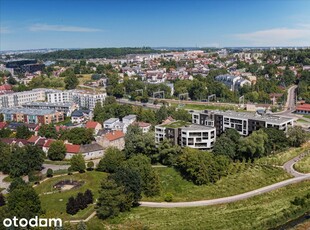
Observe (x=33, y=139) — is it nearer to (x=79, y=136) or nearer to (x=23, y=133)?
(x=23, y=133)

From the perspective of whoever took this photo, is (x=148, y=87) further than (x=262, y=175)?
Yes

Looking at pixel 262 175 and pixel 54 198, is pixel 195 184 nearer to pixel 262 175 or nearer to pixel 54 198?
pixel 262 175

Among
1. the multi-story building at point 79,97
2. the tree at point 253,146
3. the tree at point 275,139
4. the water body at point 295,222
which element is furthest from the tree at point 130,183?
the multi-story building at point 79,97

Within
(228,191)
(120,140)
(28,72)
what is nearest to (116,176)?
(228,191)

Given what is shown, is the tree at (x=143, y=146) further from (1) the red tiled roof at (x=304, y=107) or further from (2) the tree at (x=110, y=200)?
(1) the red tiled roof at (x=304, y=107)

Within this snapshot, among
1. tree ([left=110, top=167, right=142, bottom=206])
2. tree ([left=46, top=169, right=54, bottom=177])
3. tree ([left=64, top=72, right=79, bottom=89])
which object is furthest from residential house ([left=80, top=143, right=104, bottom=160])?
tree ([left=64, top=72, right=79, bottom=89])

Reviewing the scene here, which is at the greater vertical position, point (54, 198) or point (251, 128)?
point (251, 128)

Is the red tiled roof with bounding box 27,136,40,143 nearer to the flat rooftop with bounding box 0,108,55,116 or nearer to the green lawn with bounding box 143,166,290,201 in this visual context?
the flat rooftop with bounding box 0,108,55,116
